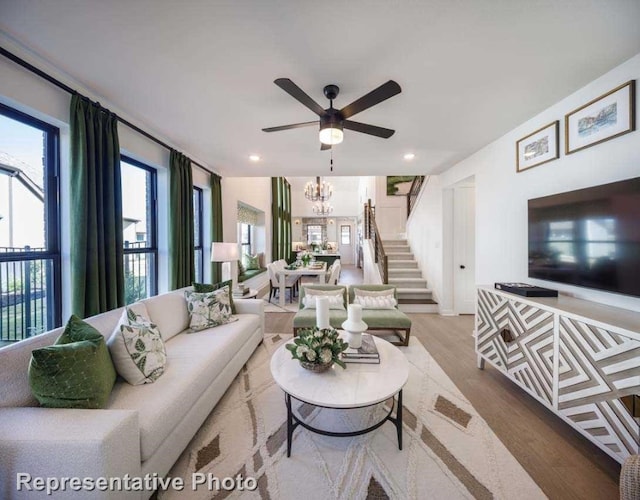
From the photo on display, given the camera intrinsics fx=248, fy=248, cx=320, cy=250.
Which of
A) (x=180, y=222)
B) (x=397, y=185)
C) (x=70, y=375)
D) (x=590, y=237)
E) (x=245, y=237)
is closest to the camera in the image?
(x=70, y=375)

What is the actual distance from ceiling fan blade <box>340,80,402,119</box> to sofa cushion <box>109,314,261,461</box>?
2.20 m

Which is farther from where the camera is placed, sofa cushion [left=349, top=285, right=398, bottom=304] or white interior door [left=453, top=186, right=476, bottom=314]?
white interior door [left=453, top=186, right=476, bottom=314]

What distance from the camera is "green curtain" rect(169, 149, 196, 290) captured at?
3.24 metres

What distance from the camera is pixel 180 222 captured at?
333 centimetres

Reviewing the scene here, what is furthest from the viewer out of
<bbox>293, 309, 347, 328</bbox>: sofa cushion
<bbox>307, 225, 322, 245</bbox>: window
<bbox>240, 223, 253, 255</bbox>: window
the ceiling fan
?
<bbox>307, 225, 322, 245</bbox>: window

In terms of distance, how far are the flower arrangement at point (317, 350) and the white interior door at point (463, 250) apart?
3.64 meters

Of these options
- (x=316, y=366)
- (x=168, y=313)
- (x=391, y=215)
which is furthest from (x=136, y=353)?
(x=391, y=215)

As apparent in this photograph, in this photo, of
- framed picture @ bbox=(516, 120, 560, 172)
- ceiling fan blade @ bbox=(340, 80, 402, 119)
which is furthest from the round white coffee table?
framed picture @ bbox=(516, 120, 560, 172)

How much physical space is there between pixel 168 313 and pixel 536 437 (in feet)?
10.3

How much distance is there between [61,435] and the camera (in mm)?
1017

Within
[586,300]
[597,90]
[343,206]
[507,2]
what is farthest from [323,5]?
[343,206]

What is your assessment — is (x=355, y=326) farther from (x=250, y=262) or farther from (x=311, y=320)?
(x=250, y=262)

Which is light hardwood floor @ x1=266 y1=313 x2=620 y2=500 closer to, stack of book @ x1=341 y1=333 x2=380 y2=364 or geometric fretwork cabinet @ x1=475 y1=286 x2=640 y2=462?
geometric fretwork cabinet @ x1=475 y1=286 x2=640 y2=462

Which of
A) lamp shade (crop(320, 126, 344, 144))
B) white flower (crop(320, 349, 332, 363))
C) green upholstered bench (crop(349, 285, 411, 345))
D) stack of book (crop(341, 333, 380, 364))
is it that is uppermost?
lamp shade (crop(320, 126, 344, 144))
